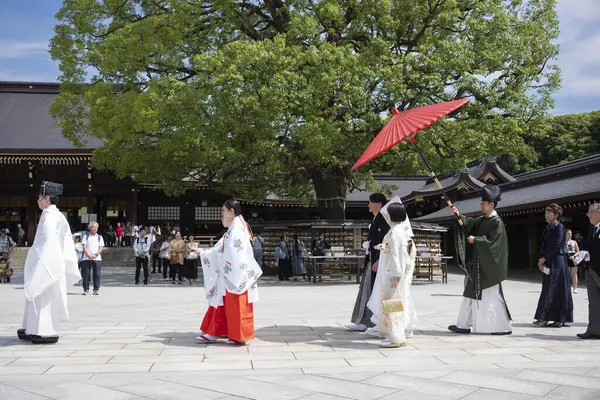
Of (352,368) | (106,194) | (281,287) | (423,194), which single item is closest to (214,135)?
(281,287)

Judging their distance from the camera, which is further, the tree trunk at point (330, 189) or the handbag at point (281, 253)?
the handbag at point (281, 253)

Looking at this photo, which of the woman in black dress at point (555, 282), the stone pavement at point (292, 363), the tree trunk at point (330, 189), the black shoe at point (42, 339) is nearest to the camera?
the stone pavement at point (292, 363)

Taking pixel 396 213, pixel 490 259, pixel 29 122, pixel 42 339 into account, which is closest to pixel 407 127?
pixel 396 213

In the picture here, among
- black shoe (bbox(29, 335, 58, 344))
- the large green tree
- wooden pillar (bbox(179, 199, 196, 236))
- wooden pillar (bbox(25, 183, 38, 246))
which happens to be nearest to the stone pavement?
black shoe (bbox(29, 335, 58, 344))

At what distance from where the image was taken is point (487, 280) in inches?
266

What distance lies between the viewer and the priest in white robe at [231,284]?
6142mm

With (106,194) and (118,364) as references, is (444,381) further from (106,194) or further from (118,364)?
(106,194)

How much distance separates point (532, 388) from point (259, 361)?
7.65 feet

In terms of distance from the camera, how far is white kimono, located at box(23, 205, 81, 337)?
6051 mm

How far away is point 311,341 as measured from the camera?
6.37m

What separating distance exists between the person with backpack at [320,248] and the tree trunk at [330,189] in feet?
2.66

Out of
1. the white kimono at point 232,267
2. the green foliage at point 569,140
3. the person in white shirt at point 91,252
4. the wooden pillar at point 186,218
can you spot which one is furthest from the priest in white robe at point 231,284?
the green foliage at point 569,140

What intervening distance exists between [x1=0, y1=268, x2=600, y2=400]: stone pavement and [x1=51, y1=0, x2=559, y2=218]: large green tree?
23.7ft

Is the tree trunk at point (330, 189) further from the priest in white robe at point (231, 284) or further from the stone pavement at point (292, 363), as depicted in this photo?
the priest in white robe at point (231, 284)
